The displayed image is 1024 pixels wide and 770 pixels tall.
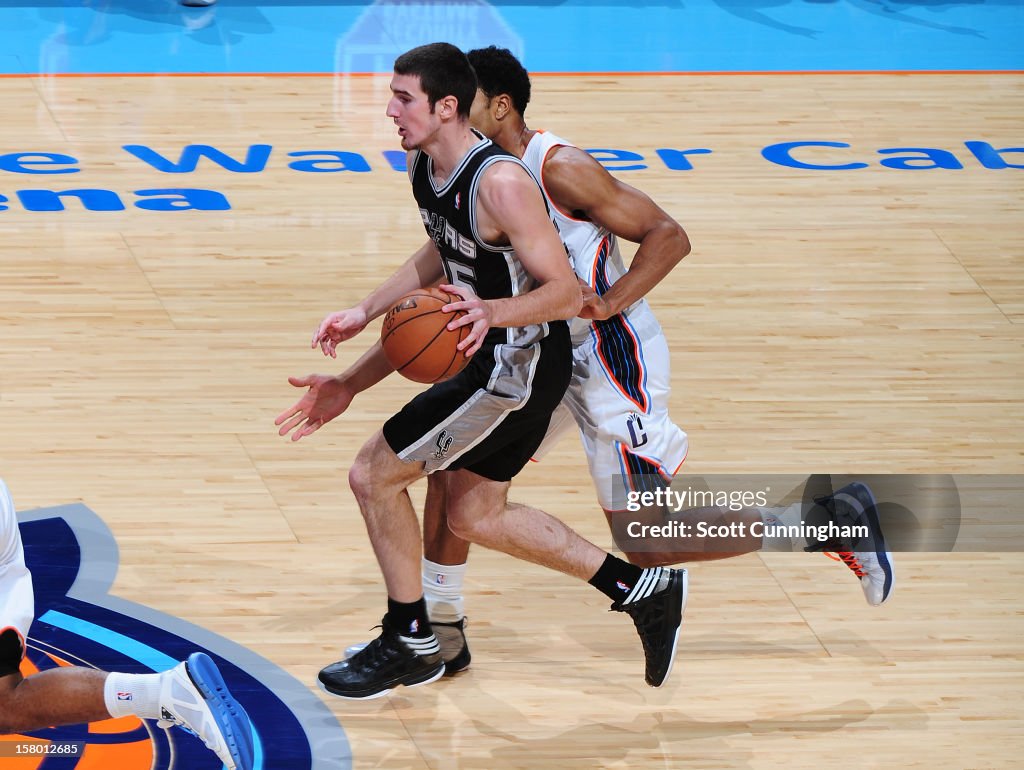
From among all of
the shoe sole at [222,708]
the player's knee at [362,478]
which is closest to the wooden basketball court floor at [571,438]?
the shoe sole at [222,708]

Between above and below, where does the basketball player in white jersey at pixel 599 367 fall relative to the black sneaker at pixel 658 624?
above

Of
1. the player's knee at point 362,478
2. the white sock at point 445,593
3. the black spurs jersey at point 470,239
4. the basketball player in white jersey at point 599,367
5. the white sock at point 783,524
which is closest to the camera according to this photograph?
the black spurs jersey at point 470,239

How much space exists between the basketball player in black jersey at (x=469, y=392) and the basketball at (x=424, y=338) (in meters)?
0.09

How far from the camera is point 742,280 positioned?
8.05 m

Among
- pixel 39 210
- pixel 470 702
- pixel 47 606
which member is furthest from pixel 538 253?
pixel 39 210

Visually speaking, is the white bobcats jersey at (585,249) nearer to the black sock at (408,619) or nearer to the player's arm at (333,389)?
the player's arm at (333,389)

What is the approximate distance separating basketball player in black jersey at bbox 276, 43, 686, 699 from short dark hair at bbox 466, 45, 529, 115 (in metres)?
0.29

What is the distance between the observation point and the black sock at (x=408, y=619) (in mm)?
4848

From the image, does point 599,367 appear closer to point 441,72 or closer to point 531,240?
point 531,240

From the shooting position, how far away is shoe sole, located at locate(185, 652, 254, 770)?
413 centimetres

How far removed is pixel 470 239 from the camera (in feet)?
15.1

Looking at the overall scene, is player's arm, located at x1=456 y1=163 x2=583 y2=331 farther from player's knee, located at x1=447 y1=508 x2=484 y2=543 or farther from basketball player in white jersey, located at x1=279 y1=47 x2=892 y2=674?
player's knee, located at x1=447 y1=508 x2=484 y2=543
